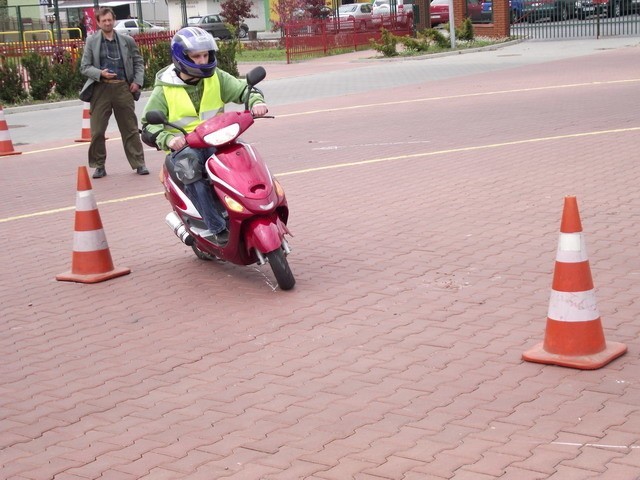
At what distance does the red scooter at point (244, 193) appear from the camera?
705cm

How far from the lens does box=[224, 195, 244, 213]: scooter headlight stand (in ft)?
23.1

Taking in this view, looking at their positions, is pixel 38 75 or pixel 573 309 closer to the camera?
pixel 573 309

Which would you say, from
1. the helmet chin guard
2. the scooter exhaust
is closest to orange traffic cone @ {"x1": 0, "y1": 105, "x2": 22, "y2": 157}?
the scooter exhaust

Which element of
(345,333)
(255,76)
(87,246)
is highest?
(255,76)

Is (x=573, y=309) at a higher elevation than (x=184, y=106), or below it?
below

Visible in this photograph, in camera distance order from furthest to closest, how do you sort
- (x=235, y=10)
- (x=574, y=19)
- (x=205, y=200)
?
(x=235, y=10)
(x=574, y=19)
(x=205, y=200)

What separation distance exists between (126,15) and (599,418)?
69.2m

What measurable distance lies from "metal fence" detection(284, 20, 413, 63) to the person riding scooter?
2609 cm

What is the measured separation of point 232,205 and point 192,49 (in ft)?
3.92

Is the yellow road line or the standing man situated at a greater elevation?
the standing man

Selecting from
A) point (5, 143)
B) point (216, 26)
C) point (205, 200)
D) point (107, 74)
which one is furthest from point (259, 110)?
point (216, 26)

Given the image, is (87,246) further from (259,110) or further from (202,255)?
(259,110)

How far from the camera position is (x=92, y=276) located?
7.88 m

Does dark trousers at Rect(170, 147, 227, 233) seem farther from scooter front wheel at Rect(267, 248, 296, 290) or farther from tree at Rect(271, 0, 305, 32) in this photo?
tree at Rect(271, 0, 305, 32)
